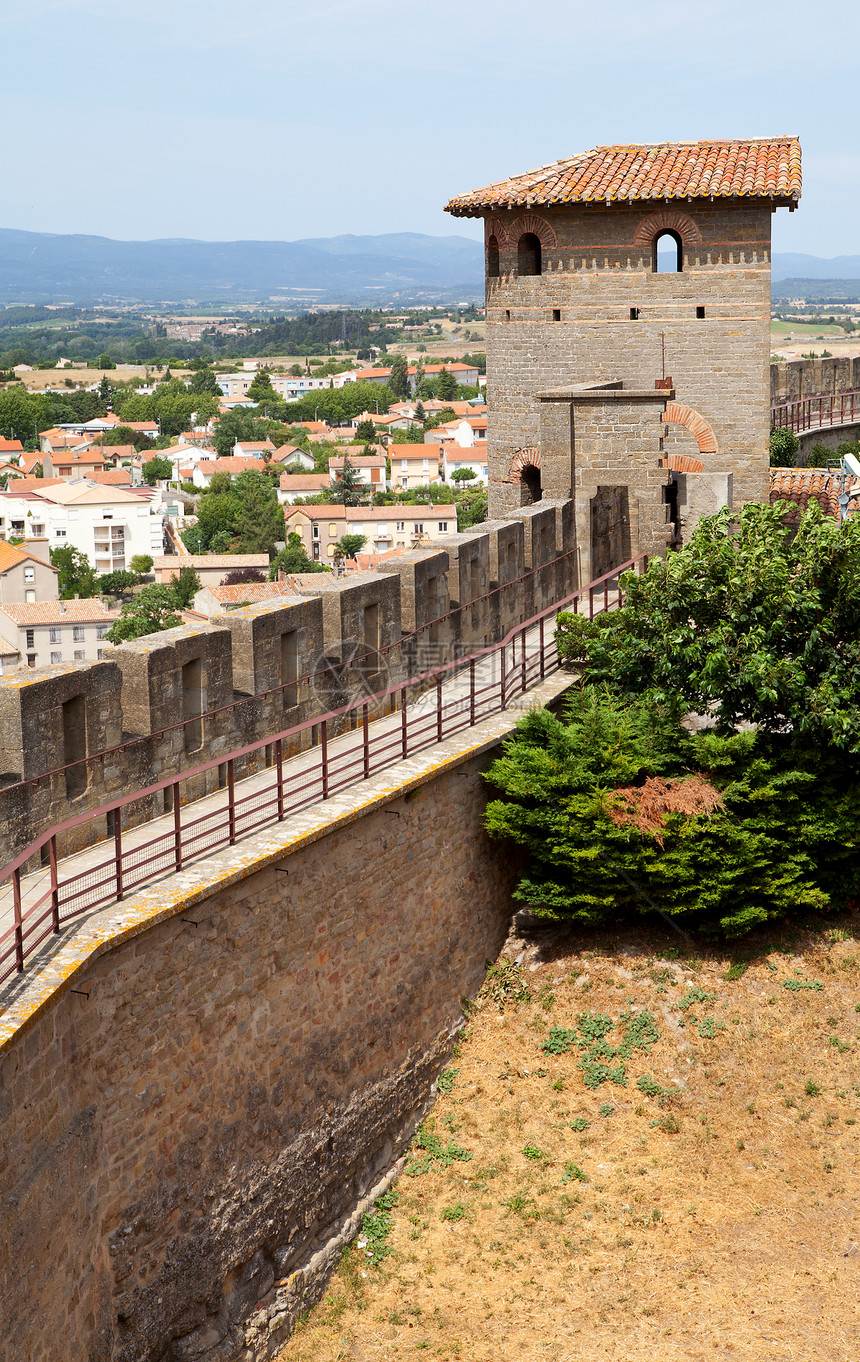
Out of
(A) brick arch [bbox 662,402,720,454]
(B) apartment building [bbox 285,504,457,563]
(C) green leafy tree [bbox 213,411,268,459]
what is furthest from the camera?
(C) green leafy tree [bbox 213,411,268,459]

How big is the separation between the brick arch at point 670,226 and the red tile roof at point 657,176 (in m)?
0.28

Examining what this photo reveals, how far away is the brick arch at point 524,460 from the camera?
18656mm

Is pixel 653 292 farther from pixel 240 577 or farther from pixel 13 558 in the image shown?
pixel 240 577

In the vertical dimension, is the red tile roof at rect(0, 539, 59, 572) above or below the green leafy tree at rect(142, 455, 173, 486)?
below

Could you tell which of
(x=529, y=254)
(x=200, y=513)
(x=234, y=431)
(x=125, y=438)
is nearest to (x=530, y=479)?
(x=529, y=254)

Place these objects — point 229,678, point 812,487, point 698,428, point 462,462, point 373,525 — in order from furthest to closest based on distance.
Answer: point 462,462 < point 373,525 < point 812,487 < point 698,428 < point 229,678

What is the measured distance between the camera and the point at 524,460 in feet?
61.5

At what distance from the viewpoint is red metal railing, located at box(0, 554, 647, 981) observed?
8602 millimetres

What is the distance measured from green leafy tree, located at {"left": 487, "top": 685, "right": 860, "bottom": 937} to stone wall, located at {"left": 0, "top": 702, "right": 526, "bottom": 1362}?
2.08 feet

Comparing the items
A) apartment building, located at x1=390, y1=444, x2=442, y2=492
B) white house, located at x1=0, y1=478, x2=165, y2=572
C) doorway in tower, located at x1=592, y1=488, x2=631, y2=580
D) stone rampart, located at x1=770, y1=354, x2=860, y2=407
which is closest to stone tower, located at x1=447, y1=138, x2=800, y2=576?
doorway in tower, located at x1=592, y1=488, x2=631, y2=580

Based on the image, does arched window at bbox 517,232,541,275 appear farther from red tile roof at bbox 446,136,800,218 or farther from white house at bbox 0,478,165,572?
white house at bbox 0,478,165,572

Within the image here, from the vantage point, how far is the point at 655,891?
12.4 metres

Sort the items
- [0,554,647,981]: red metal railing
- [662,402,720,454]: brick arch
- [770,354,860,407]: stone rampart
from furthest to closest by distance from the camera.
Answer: [770,354,860,407]: stone rampart < [662,402,720,454]: brick arch < [0,554,647,981]: red metal railing

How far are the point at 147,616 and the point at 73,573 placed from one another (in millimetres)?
23986
